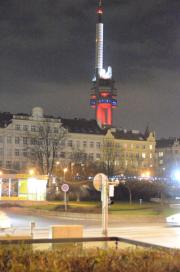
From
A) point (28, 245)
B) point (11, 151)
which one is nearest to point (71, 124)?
point (11, 151)

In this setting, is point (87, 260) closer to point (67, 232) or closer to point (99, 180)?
point (67, 232)

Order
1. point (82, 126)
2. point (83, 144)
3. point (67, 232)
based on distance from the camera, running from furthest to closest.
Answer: point (82, 126)
point (83, 144)
point (67, 232)

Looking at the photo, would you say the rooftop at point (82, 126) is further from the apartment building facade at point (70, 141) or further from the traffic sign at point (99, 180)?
the traffic sign at point (99, 180)

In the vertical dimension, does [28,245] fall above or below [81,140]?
below

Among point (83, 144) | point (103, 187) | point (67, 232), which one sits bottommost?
point (67, 232)

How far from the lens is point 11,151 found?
5325 inches

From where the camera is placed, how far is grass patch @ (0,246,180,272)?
7895 mm

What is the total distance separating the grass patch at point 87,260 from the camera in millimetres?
7895

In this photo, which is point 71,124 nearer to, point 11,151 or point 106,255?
point 11,151

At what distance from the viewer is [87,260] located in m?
8.26

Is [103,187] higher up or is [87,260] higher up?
[103,187]

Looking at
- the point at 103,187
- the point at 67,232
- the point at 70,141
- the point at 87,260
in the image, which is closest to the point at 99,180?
the point at 103,187

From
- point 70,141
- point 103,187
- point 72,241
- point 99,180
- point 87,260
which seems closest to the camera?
point 87,260

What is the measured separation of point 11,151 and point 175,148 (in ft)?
247
